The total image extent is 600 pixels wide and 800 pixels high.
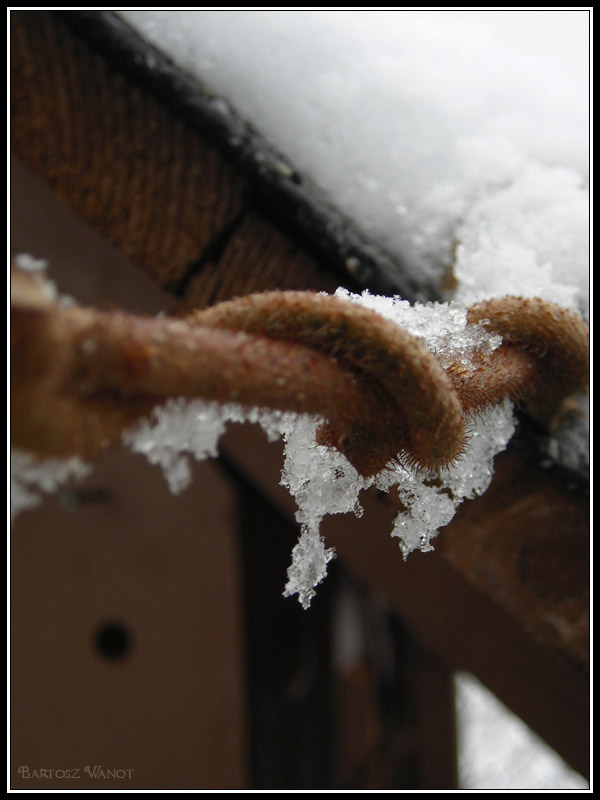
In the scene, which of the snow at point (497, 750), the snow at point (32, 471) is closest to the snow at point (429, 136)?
the snow at point (32, 471)

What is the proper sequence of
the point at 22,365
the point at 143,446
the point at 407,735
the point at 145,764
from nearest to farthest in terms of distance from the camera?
1. the point at 22,365
2. the point at 143,446
3. the point at 145,764
4. the point at 407,735

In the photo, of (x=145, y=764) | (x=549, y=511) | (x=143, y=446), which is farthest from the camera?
(x=145, y=764)

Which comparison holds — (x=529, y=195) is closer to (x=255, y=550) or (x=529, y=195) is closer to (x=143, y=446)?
(x=143, y=446)

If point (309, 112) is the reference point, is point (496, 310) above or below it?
→ below

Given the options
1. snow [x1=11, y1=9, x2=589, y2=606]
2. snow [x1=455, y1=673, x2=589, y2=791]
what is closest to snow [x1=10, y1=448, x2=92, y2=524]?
snow [x1=11, y1=9, x2=589, y2=606]

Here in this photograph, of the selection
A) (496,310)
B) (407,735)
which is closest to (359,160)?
(496,310)

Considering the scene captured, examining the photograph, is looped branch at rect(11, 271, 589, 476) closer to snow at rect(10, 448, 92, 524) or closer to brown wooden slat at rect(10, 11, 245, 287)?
snow at rect(10, 448, 92, 524)
